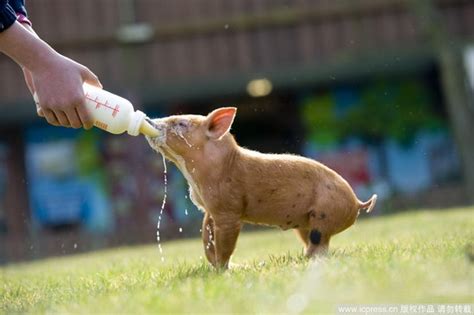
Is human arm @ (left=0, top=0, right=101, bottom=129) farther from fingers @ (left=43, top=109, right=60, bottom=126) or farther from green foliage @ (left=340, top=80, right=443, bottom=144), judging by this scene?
green foliage @ (left=340, top=80, right=443, bottom=144)

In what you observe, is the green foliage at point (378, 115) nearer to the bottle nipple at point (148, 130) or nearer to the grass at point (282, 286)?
the grass at point (282, 286)

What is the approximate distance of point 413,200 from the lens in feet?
44.5

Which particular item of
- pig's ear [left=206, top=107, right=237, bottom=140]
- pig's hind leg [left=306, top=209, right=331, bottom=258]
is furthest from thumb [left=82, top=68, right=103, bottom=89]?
pig's hind leg [left=306, top=209, right=331, bottom=258]

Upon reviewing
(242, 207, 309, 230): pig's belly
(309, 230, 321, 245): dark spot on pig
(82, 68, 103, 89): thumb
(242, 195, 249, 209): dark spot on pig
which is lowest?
(309, 230, 321, 245): dark spot on pig

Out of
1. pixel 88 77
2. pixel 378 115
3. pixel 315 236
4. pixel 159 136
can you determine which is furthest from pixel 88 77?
pixel 378 115

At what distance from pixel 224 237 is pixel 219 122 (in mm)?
641

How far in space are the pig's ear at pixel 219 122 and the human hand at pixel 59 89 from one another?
807 millimetres

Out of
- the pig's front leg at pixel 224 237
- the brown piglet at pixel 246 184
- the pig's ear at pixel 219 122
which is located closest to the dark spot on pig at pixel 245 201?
the brown piglet at pixel 246 184

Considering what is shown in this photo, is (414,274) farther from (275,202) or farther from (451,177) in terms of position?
(451,177)

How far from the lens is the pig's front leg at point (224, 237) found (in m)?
Answer: 4.95

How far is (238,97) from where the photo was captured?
16188 millimetres

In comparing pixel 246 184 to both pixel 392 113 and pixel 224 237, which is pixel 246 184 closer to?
pixel 224 237

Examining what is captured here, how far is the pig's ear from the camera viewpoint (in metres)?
5.11

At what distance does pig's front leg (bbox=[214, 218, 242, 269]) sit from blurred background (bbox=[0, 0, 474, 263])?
728 centimetres
